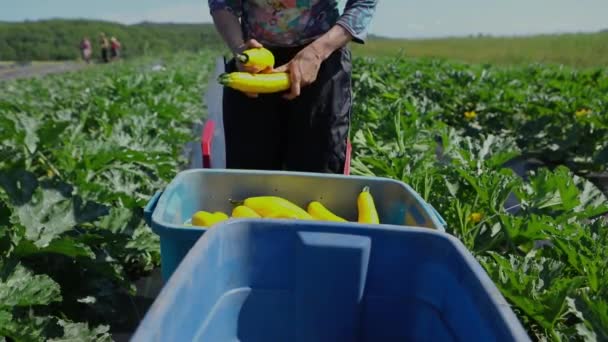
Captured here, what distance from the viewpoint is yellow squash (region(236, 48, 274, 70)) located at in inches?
67.8

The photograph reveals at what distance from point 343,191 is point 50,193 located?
1.07 meters

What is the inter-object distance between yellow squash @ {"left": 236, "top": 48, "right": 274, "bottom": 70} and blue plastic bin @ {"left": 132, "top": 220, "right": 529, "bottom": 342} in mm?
829

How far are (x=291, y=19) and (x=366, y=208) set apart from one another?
0.96 metres

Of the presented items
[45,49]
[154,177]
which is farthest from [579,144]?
[45,49]

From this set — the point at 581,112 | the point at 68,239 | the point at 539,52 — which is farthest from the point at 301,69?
the point at 539,52

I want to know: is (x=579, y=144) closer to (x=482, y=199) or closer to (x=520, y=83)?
(x=482, y=199)

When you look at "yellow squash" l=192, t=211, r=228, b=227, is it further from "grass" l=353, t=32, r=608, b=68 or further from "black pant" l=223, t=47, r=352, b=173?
"grass" l=353, t=32, r=608, b=68

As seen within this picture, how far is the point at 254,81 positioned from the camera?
167 centimetres

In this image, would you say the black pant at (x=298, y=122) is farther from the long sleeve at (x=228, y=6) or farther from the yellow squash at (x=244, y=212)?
the yellow squash at (x=244, y=212)

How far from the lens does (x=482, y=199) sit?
2211 millimetres

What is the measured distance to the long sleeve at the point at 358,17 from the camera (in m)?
2.00

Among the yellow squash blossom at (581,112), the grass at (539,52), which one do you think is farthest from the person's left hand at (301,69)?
the grass at (539,52)

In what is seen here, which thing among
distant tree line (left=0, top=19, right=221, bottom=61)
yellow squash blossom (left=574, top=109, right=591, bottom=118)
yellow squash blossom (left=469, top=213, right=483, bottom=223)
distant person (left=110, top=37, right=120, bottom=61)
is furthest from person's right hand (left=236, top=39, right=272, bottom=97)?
distant tree line (left=0, top=19, right=221, bottom=61)

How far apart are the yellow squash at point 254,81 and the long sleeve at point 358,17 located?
38 centimetres
